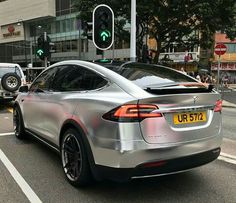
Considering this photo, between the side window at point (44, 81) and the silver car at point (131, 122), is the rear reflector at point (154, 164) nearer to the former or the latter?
the silver car at point (131, 122)

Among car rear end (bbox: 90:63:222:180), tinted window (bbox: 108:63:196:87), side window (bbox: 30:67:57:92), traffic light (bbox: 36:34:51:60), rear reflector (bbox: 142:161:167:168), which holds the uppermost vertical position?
traffic light (bbox: 36:34:51:60)

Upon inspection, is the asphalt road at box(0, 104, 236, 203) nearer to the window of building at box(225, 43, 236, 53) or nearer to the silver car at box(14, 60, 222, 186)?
the silver car at box(14, 60, 222, 186)

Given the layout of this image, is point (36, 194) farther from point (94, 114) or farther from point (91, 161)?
point (94, 114)

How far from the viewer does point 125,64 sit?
4.96 m

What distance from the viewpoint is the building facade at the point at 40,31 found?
60875mm

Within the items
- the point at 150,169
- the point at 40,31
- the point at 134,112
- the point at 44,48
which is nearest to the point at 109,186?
the point at 150,169

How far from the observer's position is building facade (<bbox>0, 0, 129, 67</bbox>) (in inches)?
2397

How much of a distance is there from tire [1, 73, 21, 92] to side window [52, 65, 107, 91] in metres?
7.26

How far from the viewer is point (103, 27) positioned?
11719mm

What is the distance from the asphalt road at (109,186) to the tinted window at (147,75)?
1342 millimetres

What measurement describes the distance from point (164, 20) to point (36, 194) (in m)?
21.8

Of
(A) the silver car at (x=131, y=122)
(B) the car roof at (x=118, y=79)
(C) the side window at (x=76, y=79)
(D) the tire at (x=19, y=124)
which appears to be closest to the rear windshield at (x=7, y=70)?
(D) the tire at (x=19, y=124)

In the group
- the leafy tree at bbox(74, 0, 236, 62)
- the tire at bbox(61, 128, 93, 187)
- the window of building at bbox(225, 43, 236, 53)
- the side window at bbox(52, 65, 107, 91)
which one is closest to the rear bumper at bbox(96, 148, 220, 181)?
the tire at bbox(61, 128, 93, 187)

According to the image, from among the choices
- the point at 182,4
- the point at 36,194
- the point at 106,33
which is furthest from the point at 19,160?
the point at 182,4
